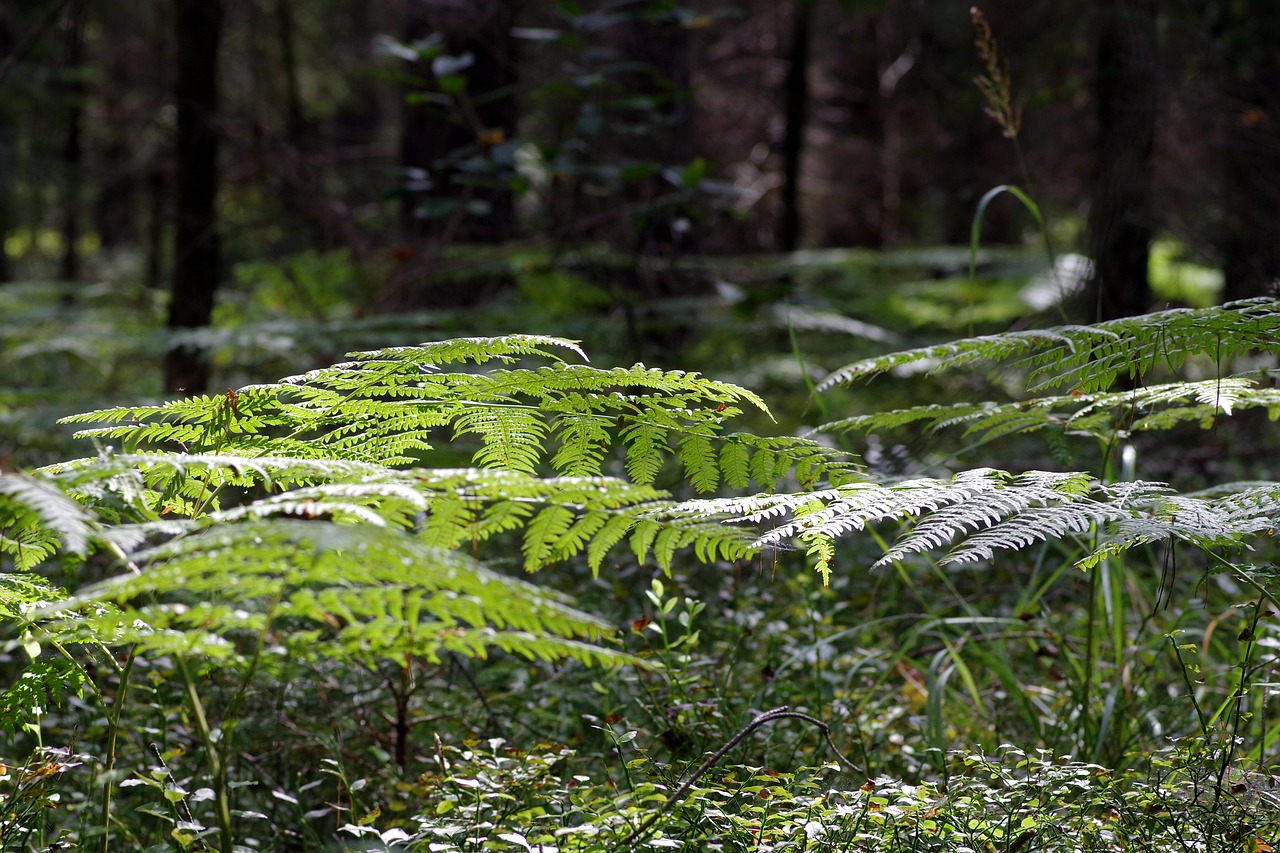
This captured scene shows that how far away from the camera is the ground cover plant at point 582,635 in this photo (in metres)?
1.26

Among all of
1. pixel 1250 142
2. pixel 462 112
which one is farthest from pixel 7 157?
pixel 1250 142

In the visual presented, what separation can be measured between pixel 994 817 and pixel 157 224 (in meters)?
9.71

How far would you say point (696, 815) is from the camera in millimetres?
1745

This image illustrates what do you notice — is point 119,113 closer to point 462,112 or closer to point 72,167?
point 72,167

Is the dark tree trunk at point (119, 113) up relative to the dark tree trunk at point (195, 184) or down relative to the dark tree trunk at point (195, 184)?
up

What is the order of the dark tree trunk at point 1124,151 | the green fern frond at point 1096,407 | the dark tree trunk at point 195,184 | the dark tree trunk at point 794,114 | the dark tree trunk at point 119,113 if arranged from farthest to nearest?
the dark tree trunk at point 119,113 < the dark tree trunk at point 794,114 < the dark tree trunk at point 195,184 < the dark tree trunk at point 1124,151 < the green fern frond at point 1096,407

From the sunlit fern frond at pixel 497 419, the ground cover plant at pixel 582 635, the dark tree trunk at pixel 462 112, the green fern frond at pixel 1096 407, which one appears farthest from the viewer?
the dark tree trunk at pixel 462 112

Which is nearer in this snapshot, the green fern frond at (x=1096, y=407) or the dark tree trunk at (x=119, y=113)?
the green fern frond at (x=1096, y=407)

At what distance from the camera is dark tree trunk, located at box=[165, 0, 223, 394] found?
5.13m

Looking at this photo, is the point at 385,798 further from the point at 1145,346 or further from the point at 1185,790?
the point at 1145,346

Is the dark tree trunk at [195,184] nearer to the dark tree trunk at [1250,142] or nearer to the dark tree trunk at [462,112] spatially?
the dark tree trunk at [462,112]

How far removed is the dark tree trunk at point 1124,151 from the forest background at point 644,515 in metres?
0.03

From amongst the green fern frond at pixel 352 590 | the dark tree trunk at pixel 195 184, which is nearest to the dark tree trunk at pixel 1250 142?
the green fern frond at pixel 352 590

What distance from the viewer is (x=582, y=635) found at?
1.57 m
